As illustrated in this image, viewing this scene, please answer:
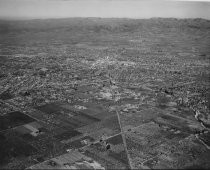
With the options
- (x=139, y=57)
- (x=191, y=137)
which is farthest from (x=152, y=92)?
(x=139, y=57)

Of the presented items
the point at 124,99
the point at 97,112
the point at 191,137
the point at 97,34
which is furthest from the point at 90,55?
the point at 97,34

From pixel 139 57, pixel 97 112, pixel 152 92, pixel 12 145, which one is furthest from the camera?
pixel 139 57

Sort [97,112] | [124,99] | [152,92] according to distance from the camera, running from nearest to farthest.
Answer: [97,112] < [124,99] < [152,92]

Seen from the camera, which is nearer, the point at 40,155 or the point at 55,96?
the point at 40,155

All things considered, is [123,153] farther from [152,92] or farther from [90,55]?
[90,55]

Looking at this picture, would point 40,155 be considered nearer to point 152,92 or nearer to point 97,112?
point 97,112

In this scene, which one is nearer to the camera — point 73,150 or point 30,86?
point 73,150

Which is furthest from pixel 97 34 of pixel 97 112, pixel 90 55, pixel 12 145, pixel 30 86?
pixel 12 145

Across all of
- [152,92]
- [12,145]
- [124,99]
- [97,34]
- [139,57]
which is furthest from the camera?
[97,34]

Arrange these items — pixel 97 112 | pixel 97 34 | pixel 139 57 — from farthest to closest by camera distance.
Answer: pixel 97 34 → pixel 139 57 → pixel 97 112
